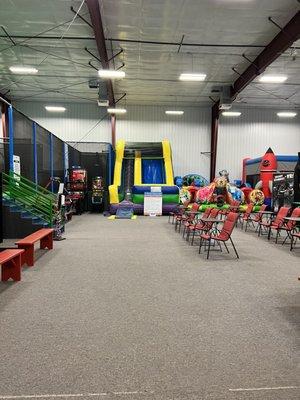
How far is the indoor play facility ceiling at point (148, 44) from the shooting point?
819 cm

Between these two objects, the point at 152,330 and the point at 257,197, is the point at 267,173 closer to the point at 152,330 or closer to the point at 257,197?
the point at 257,197

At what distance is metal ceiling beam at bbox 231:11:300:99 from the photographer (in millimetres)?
8401

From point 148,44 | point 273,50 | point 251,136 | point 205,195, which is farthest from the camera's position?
point 251,136

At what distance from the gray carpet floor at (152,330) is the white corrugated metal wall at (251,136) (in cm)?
1200

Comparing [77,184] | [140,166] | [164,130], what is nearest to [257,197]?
[140,166]

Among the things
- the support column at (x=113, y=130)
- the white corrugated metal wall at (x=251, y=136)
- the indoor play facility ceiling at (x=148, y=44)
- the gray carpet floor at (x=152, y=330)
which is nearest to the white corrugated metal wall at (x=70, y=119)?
the support column at (x=113, y=130)

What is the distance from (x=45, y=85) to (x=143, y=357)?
13.9 meters

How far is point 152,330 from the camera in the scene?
117 inches

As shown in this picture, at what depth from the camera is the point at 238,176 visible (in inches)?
674

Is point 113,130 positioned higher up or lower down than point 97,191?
higher up

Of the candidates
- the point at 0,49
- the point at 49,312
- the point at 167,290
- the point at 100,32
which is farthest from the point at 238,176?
the point at 49,312

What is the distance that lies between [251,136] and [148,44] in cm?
887

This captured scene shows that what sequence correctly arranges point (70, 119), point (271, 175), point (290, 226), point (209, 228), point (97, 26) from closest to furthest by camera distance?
point (209, 228), point (290, 226), point (97, 26), point (271, 175), point (70, 119)

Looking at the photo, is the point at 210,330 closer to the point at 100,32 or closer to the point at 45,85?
the point at 100,32
